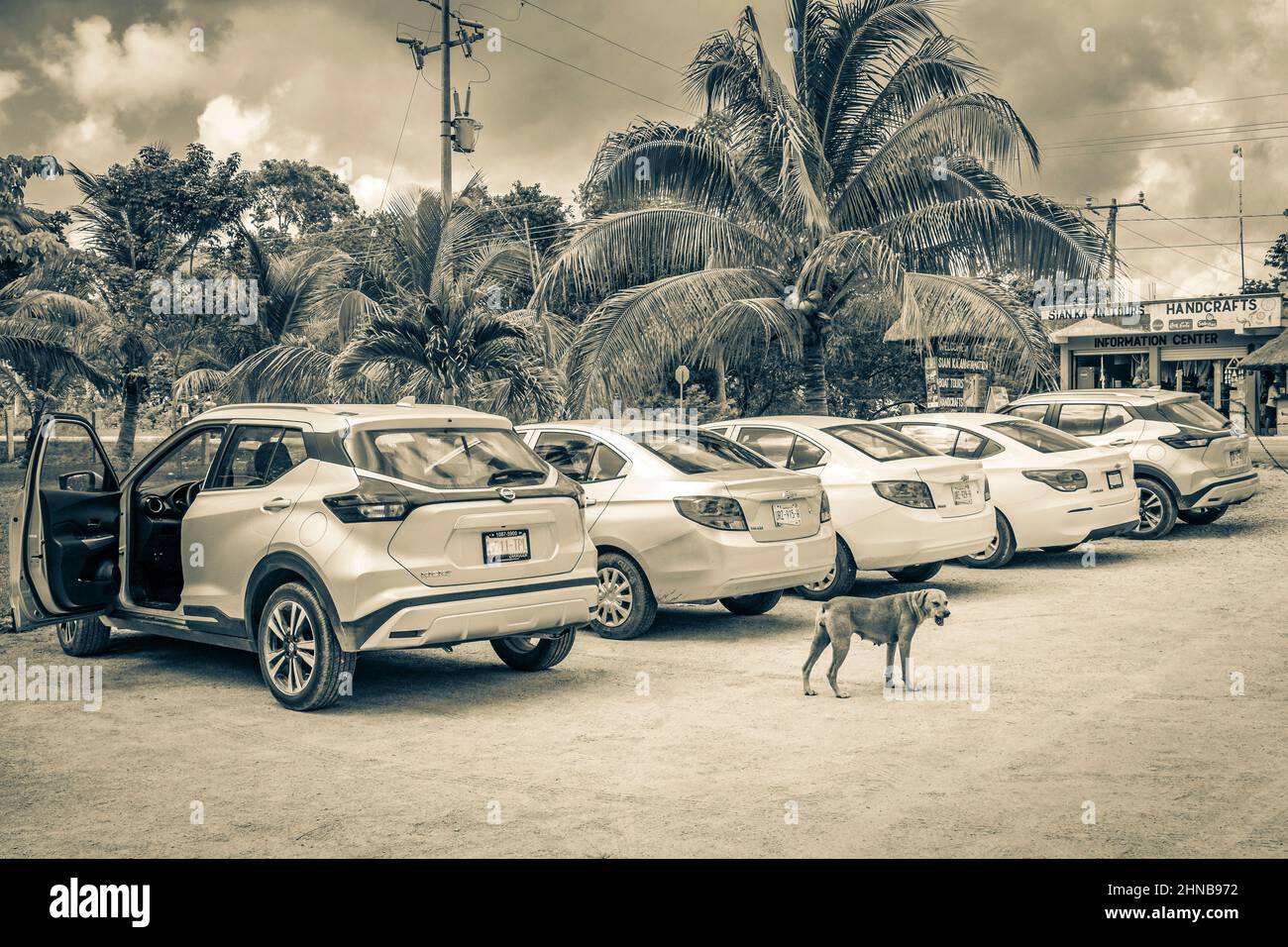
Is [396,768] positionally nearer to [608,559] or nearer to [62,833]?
[62,833]

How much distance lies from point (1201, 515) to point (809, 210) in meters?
6.42

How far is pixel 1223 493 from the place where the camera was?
15.4 meters

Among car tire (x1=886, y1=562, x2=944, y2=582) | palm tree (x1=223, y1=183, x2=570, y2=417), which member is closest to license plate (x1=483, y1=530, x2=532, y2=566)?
car tire (x1=886, y1=562, x2=944, y2=582)

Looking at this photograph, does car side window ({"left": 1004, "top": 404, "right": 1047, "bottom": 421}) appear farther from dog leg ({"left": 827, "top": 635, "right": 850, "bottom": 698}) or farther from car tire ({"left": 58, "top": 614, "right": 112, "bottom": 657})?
car tire ({"left": 58, "top": 614, "right": 112, "bottom": 657})

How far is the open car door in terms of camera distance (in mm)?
7883

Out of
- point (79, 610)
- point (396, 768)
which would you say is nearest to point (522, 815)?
point (396, 768)

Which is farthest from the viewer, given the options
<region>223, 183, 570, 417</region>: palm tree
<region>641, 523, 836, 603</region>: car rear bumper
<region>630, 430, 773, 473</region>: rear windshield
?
<region>223, 183, 570, 417</region>: palm tree

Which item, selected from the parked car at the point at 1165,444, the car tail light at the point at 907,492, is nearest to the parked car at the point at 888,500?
the car tail light at the point at 907,492

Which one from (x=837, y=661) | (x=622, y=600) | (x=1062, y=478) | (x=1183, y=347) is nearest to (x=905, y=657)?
(x=837, y=661)

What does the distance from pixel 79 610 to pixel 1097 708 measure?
602 cm

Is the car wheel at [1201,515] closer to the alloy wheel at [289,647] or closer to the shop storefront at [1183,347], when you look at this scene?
the alloy wheel at [289,647]

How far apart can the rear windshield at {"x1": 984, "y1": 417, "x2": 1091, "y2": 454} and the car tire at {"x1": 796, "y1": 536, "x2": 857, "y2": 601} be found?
11.1 ft

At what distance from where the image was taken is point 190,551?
800cm

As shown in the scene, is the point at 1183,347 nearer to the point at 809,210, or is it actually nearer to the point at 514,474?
the point at 809,210
